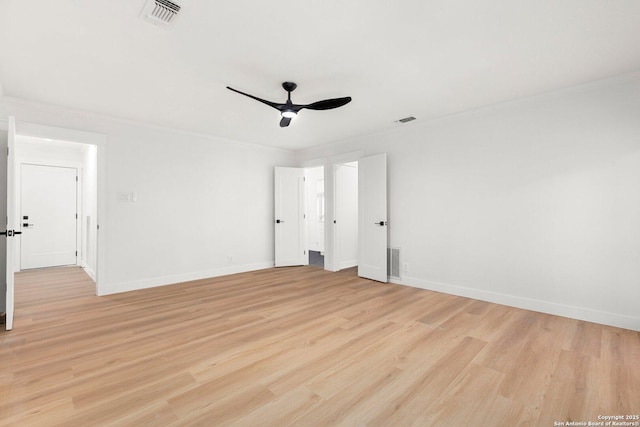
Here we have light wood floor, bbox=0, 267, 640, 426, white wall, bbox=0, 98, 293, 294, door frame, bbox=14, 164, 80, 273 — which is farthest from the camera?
door frame, bbox=14, 164, 80, 273

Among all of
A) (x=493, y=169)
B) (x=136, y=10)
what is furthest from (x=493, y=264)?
(x=136, y=10)

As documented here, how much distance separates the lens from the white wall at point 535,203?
294cm

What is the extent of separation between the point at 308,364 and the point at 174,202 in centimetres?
381

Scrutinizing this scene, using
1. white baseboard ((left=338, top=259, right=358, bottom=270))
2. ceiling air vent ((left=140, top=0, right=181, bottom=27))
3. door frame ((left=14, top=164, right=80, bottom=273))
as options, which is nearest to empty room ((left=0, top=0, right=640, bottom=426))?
ceiling air vent ((left=140, top=0, right=181, bottom=27))

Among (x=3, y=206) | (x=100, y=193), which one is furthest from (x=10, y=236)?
(x=100, y=193)

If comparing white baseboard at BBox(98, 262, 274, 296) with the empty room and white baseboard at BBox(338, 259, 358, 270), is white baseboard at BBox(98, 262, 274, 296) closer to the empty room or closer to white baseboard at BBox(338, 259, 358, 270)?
the empty room

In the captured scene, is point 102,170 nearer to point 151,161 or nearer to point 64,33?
point 151,161

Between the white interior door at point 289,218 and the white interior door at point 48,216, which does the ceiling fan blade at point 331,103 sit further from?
the white interior door at point 48,216

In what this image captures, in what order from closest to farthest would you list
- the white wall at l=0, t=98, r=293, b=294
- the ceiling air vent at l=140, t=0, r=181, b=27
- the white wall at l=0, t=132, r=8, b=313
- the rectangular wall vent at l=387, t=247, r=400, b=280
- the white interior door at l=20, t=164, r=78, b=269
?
the ceiling air vent at l=140, t=0, r=181, b=27 < the white wall at l=0, t=132, r=8, b=313 < the white wall at l=0, t=98, r=293, b=294 < the rectangular wall vent at l=387, t=247, r=400, b=280 < the white interior door at l=20, t=164, r=78, b=269

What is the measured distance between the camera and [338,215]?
5.74m

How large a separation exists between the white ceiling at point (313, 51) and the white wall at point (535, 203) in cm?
40

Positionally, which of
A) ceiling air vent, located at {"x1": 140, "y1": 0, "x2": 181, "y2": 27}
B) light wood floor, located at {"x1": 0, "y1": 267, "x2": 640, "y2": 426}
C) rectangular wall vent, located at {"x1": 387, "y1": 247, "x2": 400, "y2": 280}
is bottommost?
light wood floor, located at {"x1": 0, "y1": 267, "x2": 640, "y2": 426}

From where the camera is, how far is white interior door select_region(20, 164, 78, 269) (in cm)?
573

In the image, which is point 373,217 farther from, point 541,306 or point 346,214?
point 541,306
